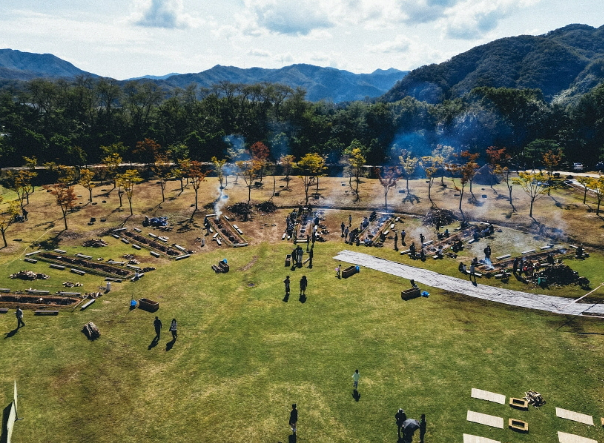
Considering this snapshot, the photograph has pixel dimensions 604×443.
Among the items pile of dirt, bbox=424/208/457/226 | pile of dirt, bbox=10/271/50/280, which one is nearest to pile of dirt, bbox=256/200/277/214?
pile of dirt, bbox=424/208/457/226

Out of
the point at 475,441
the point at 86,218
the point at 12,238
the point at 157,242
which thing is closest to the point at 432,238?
the point at 475,441

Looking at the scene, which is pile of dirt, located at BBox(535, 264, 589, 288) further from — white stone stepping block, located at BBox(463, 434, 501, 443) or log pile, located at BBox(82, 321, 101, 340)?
log pile, located at BBox(82, 321, 101, 340)

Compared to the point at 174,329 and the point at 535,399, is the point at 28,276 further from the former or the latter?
the point at 535,399

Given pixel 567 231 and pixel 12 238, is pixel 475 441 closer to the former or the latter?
pixel 567 231

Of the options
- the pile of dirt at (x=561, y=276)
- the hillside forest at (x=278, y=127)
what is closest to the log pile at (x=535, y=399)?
the pile of dirt at (x=561, y=276)

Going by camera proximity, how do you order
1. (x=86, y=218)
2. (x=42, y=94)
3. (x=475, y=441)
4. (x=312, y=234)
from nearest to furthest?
(x=475, y=441) → (x=312, y=234) → (x=86, y=218) → (x=42, y=94)

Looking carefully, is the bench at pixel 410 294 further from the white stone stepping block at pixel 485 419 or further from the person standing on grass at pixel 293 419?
the person standing on grass at pixel 293 419

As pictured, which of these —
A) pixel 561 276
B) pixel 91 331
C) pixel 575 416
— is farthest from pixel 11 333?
pixel 561 276
